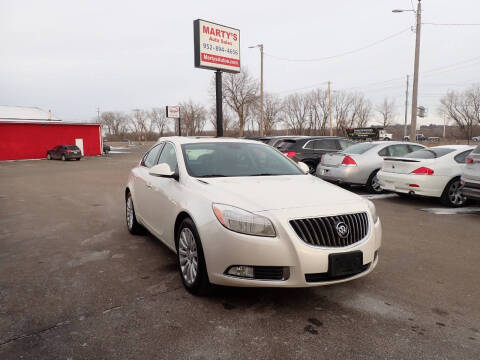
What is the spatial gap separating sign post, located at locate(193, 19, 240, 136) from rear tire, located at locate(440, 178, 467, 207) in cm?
1288

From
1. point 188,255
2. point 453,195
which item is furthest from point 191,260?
point 453,195

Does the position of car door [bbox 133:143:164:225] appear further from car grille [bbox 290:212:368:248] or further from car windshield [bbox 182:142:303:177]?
car grille [bbox 290:212:368:248]

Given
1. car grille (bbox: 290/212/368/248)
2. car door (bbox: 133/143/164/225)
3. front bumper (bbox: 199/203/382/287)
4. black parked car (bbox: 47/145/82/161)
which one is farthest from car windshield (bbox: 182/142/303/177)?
black parked car (bbox: 47/145/82/161)

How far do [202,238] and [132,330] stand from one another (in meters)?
0.91

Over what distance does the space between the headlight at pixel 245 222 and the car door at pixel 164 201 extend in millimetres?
876

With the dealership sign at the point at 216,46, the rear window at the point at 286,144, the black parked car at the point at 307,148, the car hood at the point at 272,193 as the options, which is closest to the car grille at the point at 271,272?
the car hood at the point at 272,193

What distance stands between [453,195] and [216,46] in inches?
618

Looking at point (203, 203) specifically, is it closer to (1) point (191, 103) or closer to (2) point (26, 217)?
(2) point (26, 217)

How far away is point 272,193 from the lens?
3377 millimetres

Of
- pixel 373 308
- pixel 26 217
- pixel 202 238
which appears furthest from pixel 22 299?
pixel 26 217

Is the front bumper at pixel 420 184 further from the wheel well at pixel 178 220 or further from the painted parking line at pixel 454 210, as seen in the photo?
the wheel well at pixel 178 220

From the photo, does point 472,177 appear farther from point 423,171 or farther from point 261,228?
point 261,228

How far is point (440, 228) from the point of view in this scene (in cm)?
604

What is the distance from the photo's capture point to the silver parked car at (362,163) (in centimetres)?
956
